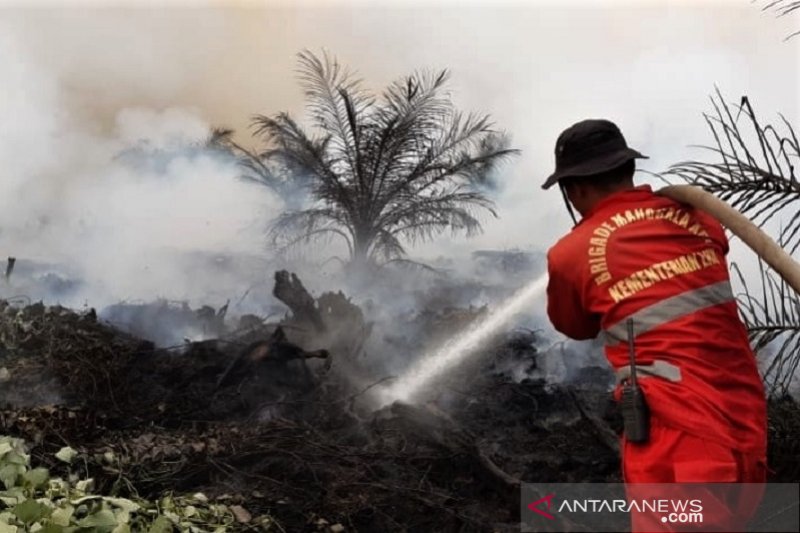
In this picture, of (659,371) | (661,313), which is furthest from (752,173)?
(659,371)

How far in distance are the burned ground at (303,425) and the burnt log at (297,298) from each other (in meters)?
0.02

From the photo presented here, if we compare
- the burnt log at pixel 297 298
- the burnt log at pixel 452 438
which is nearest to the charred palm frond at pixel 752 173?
the burnt log at pixel 452 438

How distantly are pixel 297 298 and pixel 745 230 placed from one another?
260cm

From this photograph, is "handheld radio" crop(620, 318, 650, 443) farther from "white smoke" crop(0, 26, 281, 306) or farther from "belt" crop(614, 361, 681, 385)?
"white smoke" crop(0, 26, 281, 306)

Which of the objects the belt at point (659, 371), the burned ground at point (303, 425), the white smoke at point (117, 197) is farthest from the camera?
the white smoke at point (117, 197)

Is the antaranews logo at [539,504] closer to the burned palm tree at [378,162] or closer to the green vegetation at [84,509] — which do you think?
the green vegetation at [84,509]

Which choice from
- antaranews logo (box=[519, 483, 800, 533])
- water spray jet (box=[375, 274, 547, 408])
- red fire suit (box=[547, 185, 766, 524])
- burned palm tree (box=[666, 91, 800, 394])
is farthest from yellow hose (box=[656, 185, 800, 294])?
water spray jet (box=[375, 274, 547, 408])

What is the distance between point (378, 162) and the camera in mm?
4359

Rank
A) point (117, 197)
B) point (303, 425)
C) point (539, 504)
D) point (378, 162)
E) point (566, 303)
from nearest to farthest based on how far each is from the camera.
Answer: point (566, 303) → point (539, 504) → point (303, 425) → point (117, 197) → point (378, 162)

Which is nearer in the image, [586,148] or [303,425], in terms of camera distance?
[586,148]

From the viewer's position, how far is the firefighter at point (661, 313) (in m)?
2.19

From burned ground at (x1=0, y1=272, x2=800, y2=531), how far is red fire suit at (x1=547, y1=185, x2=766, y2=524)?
154 centimetres

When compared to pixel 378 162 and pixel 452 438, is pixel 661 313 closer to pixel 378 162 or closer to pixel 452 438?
pixel 452 438

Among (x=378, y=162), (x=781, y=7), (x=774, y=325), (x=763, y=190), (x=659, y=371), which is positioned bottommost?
(x=659, y=371)
